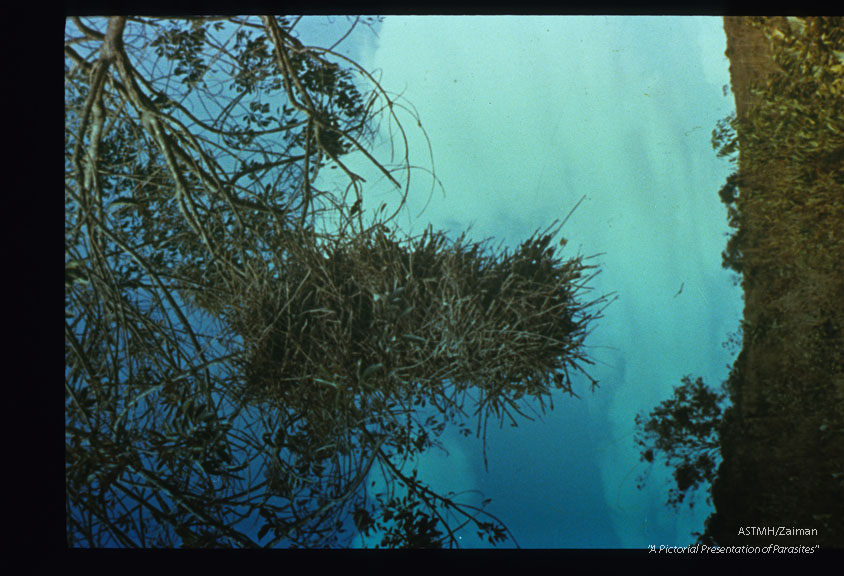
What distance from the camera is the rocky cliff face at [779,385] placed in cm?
180

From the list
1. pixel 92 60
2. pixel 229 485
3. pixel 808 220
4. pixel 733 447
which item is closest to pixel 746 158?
pixel 808 220

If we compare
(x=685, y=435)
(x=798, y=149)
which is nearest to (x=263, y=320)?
(x=685, y=435)

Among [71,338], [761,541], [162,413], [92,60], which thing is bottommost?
[761,541]

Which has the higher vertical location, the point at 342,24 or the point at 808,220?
the point at 342,24

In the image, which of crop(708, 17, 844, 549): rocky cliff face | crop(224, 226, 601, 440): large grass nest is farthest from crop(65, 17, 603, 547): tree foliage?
crop(708, 17, 844, 549): rocky cliff face

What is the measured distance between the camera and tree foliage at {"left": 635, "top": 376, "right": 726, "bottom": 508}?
1840 millimetres

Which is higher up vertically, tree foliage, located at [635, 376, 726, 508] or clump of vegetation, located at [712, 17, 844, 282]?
clump of vegetation, located at [712, 17, 844, 282]

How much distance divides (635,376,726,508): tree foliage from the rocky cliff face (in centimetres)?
4

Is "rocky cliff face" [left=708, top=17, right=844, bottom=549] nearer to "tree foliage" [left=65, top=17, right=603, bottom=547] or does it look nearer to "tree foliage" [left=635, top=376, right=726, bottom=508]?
"tree foliage" [left=635, top=376, right=726, bottom=508]

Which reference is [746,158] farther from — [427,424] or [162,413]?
[162,413]

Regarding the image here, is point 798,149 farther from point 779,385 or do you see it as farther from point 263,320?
point 263,320

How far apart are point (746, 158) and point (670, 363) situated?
0.73m

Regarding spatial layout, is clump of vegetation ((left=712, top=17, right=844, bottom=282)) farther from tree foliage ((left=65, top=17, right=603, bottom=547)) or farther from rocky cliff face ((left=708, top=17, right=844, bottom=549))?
tree foliage ((left=65, top=17, right=603, bottom=547))
